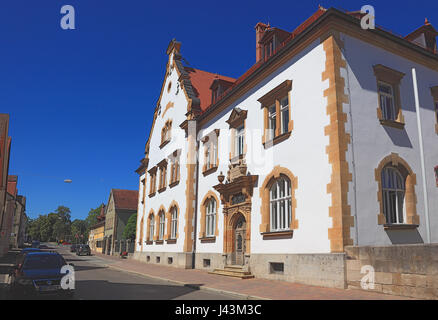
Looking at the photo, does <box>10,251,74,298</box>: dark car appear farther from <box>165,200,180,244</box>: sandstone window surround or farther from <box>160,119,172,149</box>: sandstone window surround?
<box>160,119,172,149</box>: sandstone window surround

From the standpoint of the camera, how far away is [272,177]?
56.2 ft

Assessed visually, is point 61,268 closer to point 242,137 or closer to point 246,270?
point 246,270

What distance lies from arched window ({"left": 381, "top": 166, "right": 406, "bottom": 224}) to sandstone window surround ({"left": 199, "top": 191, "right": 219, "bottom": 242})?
34.0 ft

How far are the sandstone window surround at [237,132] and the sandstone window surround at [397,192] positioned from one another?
7745 mm

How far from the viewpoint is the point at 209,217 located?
23750mm

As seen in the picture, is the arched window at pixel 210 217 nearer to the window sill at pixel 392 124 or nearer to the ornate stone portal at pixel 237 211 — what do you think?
the ornate stone portal at pixel 237 211

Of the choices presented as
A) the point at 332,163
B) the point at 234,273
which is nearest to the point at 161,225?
the point at 234,273

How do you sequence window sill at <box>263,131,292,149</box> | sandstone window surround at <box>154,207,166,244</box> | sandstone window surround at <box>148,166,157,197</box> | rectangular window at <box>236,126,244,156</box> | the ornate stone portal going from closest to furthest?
1. window sill at <box>263,131,292,149</box>
2. the ornate stone portal
3. rectangular window at <box>236,126,244,156</box>
4. sandstone window surround at <box>154,207,166,244</box>
5. sandstone window surround at <box>148,166,157,197</box>

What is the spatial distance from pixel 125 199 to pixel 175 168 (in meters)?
37.9

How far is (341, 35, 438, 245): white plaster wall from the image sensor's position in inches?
533

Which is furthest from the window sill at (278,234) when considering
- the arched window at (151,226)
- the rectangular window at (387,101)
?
the arched window at (151,226)

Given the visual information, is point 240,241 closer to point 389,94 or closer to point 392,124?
point 392,124

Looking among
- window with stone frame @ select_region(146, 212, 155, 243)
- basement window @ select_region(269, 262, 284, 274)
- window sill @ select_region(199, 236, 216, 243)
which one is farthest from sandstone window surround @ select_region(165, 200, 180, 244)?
basement window @ select_region(269, 262, 284, 274)
